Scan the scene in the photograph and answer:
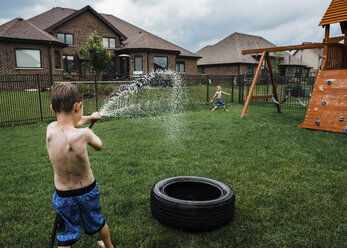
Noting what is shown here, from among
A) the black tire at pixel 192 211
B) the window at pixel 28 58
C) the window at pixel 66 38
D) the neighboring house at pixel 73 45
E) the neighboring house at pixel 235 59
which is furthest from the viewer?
the neighboring house at pixel 235 59

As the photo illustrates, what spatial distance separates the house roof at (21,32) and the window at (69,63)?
10.4 ft

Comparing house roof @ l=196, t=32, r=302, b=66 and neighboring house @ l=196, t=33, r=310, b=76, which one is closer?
neighboring house @ l=196, t=33, r=310, b=76

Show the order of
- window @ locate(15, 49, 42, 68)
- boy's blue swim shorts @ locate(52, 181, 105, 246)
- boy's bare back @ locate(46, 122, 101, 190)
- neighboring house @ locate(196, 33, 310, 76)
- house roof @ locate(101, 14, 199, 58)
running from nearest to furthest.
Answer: boy's bare back @ locate(46, 122, 101, 190)
boy's blue swim shorts @ locate(52, 181, 105, 246)
window @ locate(15, 49, 42, 68)
house roof @ locate(101, 14, 199, 58)
neighboring house @ locate(196, 33, 310, 76)

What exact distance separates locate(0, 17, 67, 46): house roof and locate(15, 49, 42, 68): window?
113 centimetres

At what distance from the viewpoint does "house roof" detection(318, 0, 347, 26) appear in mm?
8547

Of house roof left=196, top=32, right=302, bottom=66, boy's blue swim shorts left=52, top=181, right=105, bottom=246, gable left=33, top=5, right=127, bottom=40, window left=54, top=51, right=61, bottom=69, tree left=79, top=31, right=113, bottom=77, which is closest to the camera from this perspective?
boy's blue swim shorts left=52, top=181, right=105, bottom=246

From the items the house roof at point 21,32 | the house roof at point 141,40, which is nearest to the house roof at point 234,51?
the house roof at point 141,40

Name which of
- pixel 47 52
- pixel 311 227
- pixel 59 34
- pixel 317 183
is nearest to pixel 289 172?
pixel 317 183

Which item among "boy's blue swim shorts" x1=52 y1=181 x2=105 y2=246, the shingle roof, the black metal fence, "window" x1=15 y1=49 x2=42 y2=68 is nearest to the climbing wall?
the black metal fence

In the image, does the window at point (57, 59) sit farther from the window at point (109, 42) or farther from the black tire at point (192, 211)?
the black tire at point (192, 211)

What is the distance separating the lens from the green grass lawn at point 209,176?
274 centimetres

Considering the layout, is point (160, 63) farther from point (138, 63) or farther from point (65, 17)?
point (65, 17)

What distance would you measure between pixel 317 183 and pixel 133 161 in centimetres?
311

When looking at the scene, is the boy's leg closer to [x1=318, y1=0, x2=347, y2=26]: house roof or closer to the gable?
[x1=318, y1=0, x2=347, y2=26]: house roof
